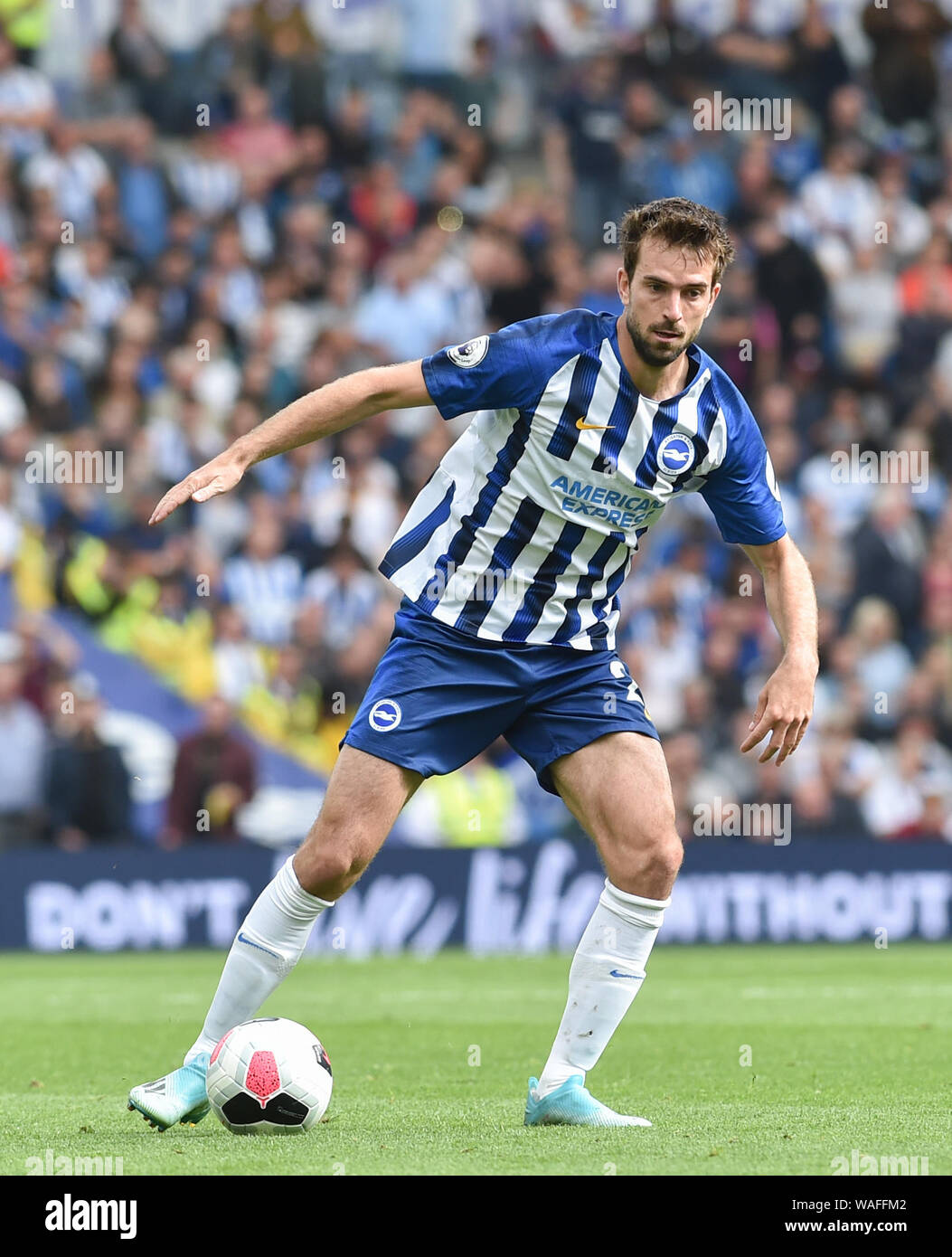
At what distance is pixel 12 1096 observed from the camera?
21.9ft

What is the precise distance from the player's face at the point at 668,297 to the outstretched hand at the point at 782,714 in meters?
0.98


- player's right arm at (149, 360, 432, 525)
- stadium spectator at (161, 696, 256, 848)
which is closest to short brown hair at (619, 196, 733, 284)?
player's right arm at (149, 360, 432, 525)

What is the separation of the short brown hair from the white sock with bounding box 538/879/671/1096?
1.84m

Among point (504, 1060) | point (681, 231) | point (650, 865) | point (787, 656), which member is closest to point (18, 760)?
point (504, 1060)

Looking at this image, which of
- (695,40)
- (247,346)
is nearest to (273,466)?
(247,346)

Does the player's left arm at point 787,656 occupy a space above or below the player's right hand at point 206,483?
below

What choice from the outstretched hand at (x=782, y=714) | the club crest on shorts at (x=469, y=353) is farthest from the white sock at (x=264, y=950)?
the club crest on shorts at (x=469, y=353)

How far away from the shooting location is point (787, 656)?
5.96m

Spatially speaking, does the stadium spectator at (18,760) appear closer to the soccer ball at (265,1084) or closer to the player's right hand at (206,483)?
the soccer ball at (265,1084)

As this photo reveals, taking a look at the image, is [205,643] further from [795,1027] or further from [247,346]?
[795,1027]

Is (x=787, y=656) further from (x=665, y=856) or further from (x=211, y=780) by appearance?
(x=211, y=780)

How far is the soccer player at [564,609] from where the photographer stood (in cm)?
580

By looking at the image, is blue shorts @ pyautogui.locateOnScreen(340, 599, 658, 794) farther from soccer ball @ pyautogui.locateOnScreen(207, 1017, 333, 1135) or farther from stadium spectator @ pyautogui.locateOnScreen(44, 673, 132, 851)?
stadium spectator @ pyautogui.locateOnScreen(44, 673, 132, 851)
